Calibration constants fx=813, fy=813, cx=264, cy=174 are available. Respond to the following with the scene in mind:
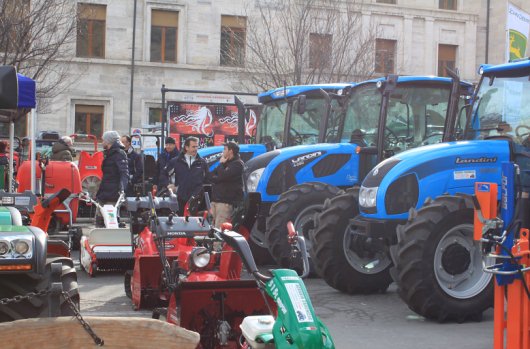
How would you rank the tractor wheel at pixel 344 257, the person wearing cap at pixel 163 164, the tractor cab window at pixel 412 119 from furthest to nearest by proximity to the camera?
the person wearing cap at pixel 163 164 → the tractor cab window at pixel 412 119 → the tractor wheel at pixel 344 257

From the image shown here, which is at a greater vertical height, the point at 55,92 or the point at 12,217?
the point at 55,92

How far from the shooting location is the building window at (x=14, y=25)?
1838 centimetres

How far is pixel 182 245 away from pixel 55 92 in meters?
22.0

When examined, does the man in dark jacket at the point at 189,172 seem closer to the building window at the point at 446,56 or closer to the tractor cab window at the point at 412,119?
the tractor cab window at the point at 412,119

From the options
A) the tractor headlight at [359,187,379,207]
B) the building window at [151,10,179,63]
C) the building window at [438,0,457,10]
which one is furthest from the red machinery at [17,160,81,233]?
the building window at [438,0,457,10]

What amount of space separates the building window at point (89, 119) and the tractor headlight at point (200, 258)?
25.6 meters

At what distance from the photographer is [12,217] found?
5.39 meters

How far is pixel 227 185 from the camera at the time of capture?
445 inches

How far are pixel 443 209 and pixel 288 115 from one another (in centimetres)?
578

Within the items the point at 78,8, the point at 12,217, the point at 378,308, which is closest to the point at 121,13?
the point at 78,8

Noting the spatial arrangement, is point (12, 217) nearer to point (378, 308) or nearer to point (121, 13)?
point (378, 308)

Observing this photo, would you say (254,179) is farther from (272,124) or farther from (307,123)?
(272,124)

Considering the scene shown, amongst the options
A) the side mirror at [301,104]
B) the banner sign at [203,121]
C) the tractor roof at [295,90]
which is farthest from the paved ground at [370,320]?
the banner sign at [203,121]

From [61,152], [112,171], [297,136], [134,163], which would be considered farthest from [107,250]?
[134,163]
